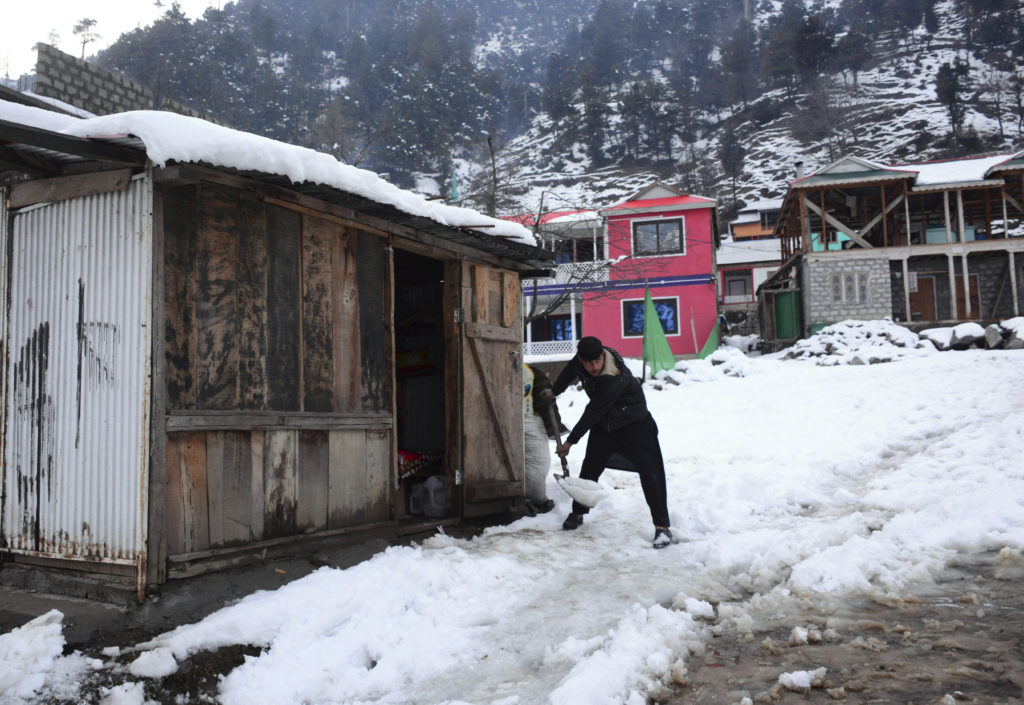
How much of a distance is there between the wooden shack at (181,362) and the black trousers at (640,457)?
6.13ft

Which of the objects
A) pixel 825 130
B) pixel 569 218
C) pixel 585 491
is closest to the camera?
pixel 585 491

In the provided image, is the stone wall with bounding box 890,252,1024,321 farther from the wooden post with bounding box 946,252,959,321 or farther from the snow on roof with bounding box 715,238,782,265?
the snow on roof with bounding box 715,238,782,265

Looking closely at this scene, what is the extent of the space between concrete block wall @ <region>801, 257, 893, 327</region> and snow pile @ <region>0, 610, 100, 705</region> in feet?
76.9

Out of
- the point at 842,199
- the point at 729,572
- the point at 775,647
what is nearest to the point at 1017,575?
the point at 729,572

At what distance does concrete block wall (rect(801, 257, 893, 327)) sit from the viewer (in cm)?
2342

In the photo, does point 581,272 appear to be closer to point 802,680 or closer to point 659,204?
point 659,204

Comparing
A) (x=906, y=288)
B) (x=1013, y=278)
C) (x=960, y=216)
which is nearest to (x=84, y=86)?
(x=906, y=288)

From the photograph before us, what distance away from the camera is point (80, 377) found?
4.27 metres

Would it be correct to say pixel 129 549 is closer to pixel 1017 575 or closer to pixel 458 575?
pixel 458 575

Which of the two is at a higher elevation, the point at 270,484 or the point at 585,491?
the point at 270,484

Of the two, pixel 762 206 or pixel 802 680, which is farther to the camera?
pixel 762 206

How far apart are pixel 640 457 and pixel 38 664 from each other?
14.5 ft

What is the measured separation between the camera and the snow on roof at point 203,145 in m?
3.87

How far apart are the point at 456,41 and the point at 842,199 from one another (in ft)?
202
